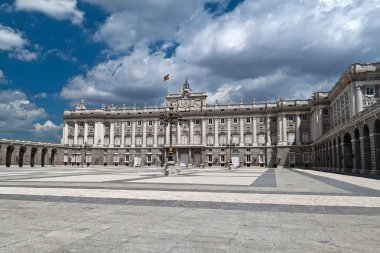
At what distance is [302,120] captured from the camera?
7912cm

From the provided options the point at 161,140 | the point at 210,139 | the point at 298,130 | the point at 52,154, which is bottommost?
the point at 52,154

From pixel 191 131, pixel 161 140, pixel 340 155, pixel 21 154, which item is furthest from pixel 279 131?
pixel 21 154

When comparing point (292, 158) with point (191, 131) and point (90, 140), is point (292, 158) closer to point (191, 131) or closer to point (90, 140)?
point (191, 131)

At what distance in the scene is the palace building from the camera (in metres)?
72.1

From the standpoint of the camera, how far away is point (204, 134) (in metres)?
86.4

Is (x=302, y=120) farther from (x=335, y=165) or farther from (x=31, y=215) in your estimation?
(x=31, y=215)

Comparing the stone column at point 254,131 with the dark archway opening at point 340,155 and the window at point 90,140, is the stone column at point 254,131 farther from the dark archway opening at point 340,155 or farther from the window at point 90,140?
the window at point 90,140

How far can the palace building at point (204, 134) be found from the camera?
72062mm

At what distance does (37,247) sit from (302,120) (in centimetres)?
7945

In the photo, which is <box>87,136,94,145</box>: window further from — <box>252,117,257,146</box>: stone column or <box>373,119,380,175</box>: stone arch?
<box>373,119,380,175</box>: stone arch

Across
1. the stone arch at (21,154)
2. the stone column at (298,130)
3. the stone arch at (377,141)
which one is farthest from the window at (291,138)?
the stone arch at (21,154)

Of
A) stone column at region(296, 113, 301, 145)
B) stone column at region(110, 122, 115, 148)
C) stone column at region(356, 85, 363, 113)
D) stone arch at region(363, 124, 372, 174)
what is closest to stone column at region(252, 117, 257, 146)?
stone column at region(296, 113, 301, 145)

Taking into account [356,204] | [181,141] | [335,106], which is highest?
[335,106]

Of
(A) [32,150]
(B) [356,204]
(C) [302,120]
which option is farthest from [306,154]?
(B) [356,204]
